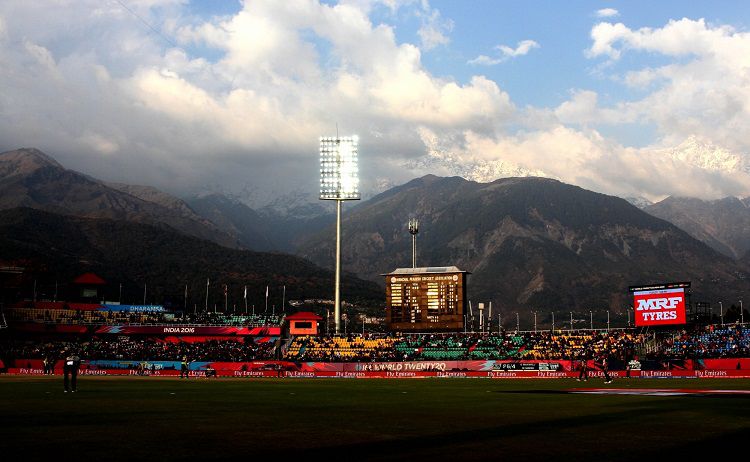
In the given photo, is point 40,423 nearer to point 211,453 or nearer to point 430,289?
point 211,453

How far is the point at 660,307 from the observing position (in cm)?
9719

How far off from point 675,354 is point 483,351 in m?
25.2

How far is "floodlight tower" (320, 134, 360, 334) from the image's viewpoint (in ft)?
400

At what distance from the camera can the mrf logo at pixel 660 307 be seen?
313 feet

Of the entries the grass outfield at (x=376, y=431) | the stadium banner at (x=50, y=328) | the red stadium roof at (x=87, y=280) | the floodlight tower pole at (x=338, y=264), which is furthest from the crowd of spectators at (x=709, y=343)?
the red stadium roof at (x=87, y=280)

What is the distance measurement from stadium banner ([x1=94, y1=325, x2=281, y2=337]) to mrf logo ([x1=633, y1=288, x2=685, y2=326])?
189ft

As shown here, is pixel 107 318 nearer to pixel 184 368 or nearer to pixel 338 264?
pixel 338 264

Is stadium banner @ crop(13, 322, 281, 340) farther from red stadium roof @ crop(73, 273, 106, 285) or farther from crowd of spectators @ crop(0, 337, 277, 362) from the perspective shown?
red stadium roof @ crop(73, 273, 106, 285)

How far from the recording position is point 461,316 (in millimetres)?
106625

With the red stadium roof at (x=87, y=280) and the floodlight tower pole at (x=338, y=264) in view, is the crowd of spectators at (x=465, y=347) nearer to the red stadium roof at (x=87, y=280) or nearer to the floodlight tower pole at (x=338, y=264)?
the floodlight tower pole at (x=338, y=264)

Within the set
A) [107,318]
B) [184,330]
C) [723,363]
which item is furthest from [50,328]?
[723,363]

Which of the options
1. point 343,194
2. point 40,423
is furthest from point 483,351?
point 40,423

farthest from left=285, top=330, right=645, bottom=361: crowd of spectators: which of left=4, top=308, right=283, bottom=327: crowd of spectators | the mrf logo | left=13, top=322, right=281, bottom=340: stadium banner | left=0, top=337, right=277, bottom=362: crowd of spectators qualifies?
left=4, top=308, right=283, bottom=327: crowd of spectators

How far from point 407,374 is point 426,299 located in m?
19.9
